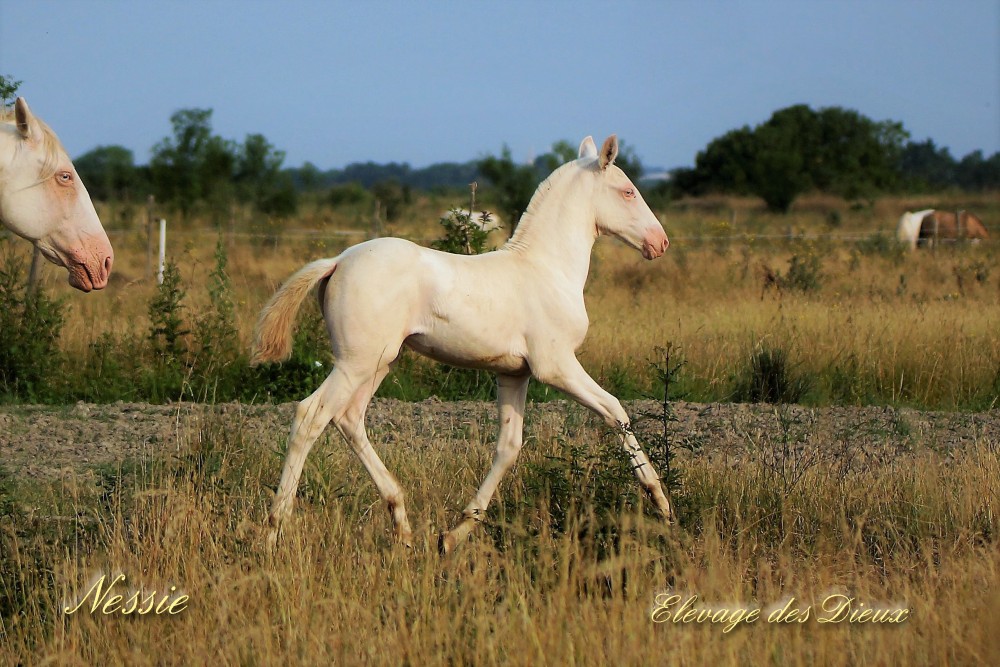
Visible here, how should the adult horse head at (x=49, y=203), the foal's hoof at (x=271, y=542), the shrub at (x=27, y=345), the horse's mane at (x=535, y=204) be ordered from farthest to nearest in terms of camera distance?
the shrub at (x=27, y=345)
the horse's mane at (x=535, y=204)
the adult horse head at (x=49, y=203)
the foal's hoof at (x=271, y=542)

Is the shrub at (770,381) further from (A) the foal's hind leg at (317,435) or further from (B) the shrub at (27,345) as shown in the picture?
(B) the shrub at (27,345)

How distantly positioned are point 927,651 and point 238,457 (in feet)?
12.6

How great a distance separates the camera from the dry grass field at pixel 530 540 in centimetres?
382

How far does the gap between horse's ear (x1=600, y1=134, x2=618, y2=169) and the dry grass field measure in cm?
114

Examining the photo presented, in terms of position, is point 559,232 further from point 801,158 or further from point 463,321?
point 801,158

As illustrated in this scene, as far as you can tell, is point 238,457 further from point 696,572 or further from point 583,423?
point 696,572

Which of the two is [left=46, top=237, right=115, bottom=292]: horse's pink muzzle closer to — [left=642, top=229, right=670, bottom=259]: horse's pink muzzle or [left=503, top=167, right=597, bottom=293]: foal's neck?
[left=503, top=167, right=597, bottom=293]: foal's neck

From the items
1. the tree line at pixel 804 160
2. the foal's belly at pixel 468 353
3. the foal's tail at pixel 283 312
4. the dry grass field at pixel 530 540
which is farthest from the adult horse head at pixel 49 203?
the tree line at pixel 804 160

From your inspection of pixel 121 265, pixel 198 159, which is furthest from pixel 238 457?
pixel 198 159

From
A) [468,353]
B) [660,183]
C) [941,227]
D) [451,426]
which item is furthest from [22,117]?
[660,183]

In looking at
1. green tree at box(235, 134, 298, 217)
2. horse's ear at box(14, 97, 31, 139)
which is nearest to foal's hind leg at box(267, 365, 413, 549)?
horse's ear at box(14, 97, 31, 139)

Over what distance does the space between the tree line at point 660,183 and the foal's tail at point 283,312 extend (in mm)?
25904

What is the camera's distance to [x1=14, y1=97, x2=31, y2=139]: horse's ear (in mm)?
4531

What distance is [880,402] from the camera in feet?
31.5
